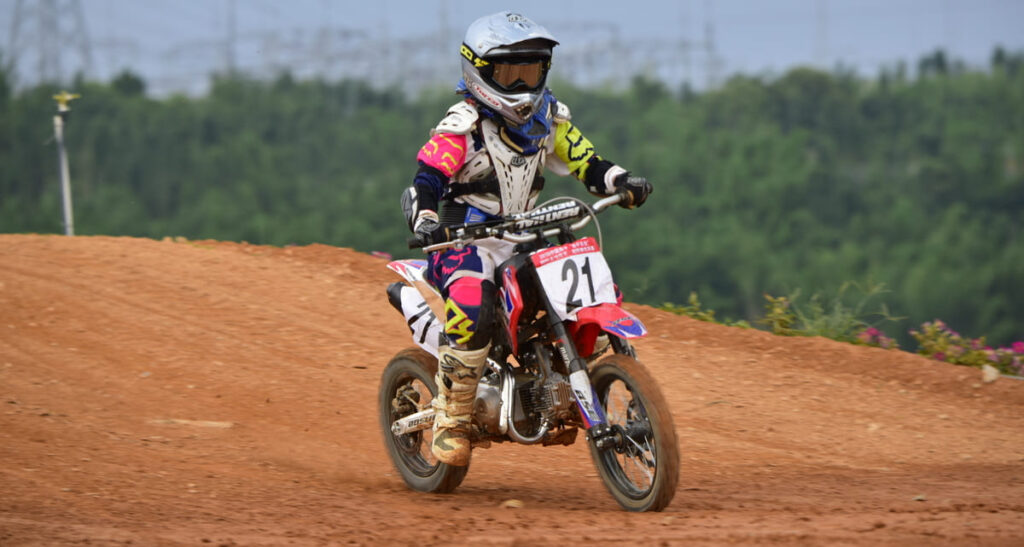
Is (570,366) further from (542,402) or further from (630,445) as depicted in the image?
(630,445)

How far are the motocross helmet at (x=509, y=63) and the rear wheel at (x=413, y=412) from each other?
1.60 metres

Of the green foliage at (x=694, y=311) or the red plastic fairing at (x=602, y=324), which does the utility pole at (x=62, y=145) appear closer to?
the green foliage at (x=694, y=311)

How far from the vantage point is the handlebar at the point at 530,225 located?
623 cm

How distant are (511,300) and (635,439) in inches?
37.1

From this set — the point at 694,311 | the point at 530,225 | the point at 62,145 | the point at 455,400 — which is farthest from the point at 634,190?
the point at 62,145

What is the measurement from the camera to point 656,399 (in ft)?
19.5

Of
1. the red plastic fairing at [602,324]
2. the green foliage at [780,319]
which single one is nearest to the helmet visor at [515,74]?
the red plastic fairing at [602,324]

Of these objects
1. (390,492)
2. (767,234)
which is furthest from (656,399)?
(767,234)

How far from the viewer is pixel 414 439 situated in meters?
7.62

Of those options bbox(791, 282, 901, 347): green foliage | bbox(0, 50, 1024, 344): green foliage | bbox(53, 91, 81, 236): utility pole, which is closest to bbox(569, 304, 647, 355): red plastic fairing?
bbox(791, 282, 901, 347): green foliage

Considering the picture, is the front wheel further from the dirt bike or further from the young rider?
the young rider

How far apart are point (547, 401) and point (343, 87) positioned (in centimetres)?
8262

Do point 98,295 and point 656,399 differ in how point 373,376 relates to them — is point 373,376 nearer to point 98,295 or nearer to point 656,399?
point 98,295

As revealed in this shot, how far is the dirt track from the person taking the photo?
589 centimetres
